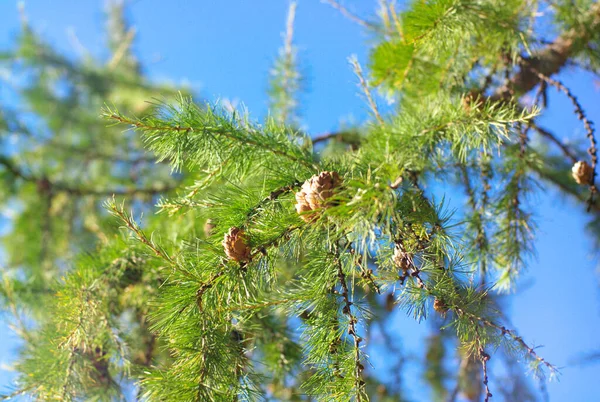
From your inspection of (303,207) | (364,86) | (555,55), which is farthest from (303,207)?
(555,55)

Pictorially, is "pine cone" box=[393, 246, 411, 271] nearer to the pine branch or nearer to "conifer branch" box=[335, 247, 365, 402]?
"conifer branch" box=[335, 247, 365, 402]

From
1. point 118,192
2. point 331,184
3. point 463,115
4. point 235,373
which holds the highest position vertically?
point 118,192

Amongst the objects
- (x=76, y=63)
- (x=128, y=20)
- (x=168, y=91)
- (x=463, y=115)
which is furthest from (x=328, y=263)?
(x=128, y=20)

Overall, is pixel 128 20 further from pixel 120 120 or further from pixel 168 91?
pixel 120 120

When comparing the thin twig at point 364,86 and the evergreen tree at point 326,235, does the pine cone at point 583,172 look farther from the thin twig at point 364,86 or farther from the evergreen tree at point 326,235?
the thin twig at point 364,86

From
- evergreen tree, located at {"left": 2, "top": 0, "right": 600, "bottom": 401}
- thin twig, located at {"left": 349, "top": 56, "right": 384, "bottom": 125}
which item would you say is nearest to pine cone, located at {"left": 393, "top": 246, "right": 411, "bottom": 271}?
evergreen tree, located at {"left": 2, "top": 0, "right": 600, "bottom": 401}

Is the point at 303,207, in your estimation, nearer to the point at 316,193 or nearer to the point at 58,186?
the point at 316,193

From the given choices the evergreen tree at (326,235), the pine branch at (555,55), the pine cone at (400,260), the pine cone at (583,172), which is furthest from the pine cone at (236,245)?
the pine branch at (555,55)
